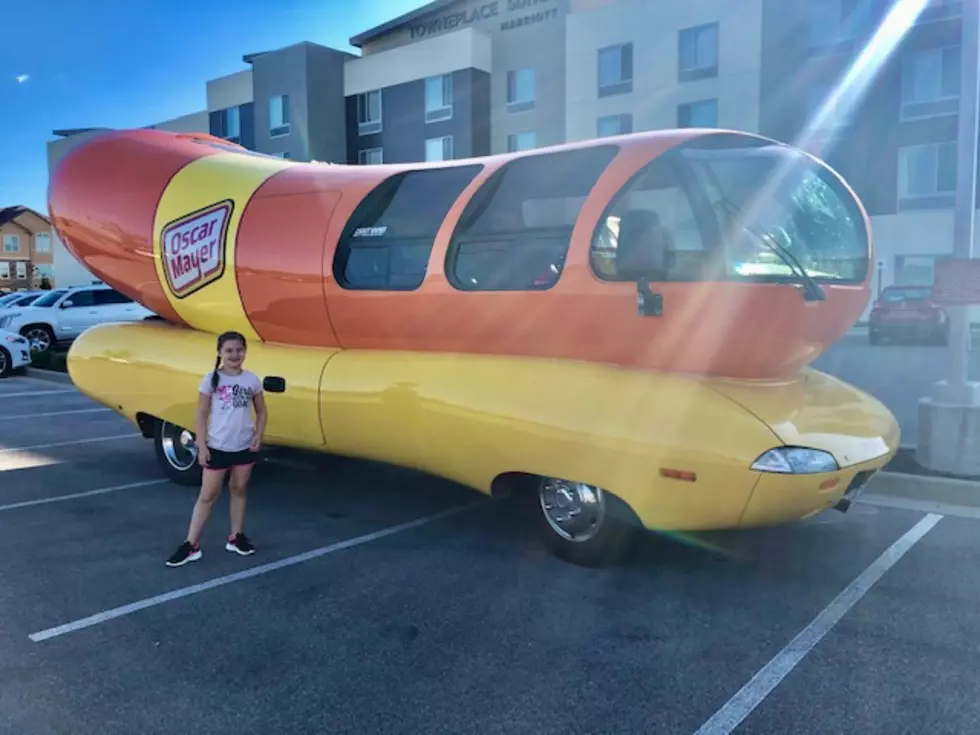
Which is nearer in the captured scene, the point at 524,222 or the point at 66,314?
the point at 524,222

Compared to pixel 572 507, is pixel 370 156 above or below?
above

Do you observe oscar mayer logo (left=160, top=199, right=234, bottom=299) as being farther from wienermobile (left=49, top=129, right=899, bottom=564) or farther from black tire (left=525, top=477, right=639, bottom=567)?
black tire (left=525, top=477, right=639, bottom=567)

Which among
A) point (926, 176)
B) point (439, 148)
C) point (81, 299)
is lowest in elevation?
point (81, 299)

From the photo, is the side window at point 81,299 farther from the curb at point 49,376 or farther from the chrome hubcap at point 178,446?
the chrome hubcap at point 178,446

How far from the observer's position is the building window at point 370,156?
3726cm

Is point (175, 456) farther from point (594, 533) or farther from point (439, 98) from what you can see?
point (439, 98)

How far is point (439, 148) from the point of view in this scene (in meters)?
34.6

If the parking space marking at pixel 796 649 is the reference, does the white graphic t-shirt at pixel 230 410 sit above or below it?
above

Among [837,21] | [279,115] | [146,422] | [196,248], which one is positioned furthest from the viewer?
[279,115]

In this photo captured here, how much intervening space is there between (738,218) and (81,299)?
17.9 meters

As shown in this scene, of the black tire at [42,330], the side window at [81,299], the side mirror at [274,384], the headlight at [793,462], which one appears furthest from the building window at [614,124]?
the headlight at [793,462]

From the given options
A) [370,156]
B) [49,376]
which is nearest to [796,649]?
[49,376]

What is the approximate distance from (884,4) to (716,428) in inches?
1051

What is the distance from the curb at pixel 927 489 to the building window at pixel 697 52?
23820 millimetres
